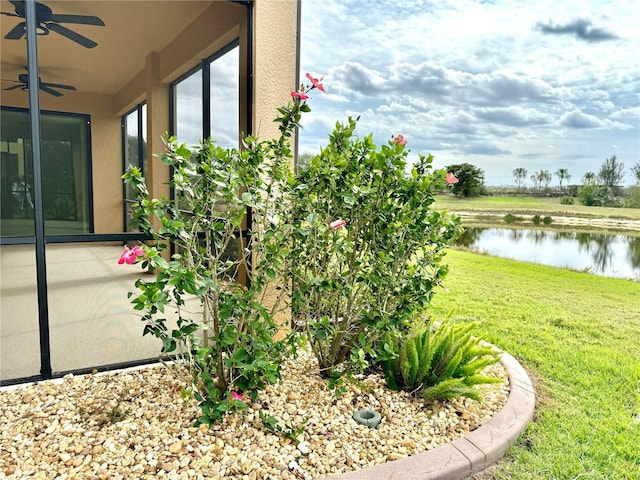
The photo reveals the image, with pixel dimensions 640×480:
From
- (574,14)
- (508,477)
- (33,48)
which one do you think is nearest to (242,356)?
(508,477)

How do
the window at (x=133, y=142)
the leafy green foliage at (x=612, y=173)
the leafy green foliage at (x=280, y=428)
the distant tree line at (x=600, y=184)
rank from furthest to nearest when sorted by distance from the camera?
the leafy green foliage at (x=612, y=173) → the distant tree line at (x=600, y=184) → the window at (x=133, y=142) → the leafy green foliage at (x=280, y=428)

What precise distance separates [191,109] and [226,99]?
1.06 feet

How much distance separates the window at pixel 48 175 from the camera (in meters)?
2.63

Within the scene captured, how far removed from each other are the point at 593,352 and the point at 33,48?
466 centimetres

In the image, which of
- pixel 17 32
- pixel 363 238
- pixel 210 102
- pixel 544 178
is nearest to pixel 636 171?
pixel 544 178

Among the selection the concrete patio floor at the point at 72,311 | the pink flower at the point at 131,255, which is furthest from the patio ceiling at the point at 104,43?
the pink flower at the point at 131,255

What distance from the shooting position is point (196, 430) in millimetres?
2189

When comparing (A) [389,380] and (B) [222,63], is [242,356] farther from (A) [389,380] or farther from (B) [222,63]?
(B) [222,63]

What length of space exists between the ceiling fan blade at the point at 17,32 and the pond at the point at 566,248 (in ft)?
25.7

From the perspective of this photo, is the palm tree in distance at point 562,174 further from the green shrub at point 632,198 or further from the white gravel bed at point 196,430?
the white gravel bed at point 196,430

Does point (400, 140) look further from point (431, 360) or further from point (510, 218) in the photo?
point (510, 218)

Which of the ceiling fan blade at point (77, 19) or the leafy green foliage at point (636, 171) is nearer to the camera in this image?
the ceiling fan blade at point (77, 19)

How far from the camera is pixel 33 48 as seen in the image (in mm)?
2549

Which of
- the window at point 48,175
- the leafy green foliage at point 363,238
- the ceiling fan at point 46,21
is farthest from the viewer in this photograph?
the window at point 48,175
